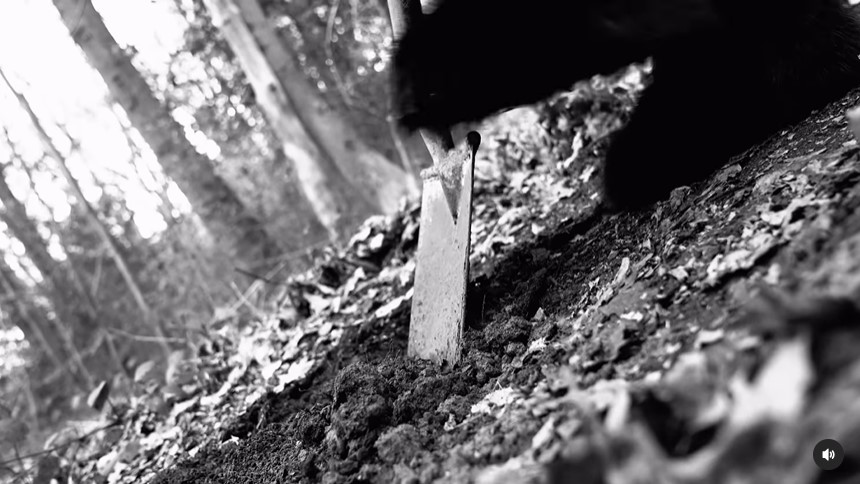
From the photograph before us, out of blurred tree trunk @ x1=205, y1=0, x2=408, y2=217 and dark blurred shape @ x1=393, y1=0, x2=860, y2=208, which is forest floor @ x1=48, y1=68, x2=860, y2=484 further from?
blurred tree trunk @ x1=205, y1=0, x2=408, y2=217

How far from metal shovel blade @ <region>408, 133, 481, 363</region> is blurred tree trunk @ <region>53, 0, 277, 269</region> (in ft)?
15.7

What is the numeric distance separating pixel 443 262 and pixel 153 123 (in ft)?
17.5

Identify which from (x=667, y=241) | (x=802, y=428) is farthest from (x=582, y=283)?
(x=802, y=428)

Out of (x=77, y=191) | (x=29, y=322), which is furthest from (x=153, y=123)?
(x=29, y=322)

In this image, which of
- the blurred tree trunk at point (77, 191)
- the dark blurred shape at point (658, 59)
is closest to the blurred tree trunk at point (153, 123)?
the blurred tree trunk at point (77, 191)

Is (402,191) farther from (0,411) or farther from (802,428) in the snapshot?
(802,428)

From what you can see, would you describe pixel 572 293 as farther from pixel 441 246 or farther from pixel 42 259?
pixel 42 259

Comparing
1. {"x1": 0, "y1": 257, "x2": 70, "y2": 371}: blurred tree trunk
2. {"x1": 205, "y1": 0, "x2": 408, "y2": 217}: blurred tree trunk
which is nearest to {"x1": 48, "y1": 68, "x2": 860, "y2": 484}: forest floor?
{"x1": 205, "y1": 0, "x2": 408, "y2": 217}: blurred tree trunk

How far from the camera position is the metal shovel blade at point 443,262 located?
2.11m

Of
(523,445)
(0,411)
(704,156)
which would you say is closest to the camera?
(523,445)

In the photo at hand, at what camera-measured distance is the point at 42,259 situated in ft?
37.7

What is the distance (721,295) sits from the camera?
1438 mm

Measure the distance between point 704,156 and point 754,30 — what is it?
0.48m

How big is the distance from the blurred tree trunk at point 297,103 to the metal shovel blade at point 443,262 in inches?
131
